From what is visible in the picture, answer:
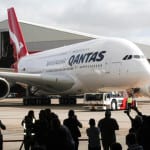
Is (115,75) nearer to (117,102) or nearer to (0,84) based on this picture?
(117,102)

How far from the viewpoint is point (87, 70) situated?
31172mm

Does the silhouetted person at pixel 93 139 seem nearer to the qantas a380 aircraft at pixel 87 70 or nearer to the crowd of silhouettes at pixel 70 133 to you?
the crowd of silhouettes at pixel 70 133

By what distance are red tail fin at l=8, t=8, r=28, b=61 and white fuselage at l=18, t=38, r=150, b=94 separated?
7975mm

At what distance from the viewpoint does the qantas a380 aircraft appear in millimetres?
29062

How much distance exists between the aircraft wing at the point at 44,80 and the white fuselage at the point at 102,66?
0.25 metres

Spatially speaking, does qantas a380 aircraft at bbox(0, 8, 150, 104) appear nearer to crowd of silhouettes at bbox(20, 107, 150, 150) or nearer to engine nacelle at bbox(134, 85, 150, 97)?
engine nacelle at bbox(134, 85, 150, 97)

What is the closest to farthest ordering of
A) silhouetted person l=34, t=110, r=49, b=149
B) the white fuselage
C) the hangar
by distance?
1. silhouetted person l=34, t=110, r=49, b=149
2. the white fuselage
3. the hangar

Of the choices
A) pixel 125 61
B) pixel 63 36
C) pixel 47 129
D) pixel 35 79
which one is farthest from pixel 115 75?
pixel 63 36

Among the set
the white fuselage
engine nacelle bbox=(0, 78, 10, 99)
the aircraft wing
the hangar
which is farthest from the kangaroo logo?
the hangar

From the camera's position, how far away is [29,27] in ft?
216

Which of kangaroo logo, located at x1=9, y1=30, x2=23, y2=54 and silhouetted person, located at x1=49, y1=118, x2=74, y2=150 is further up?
kangaroo logo, located at x1=9, y1=30, x2=23, y2=54

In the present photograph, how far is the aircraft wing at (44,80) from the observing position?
32312 millimetres

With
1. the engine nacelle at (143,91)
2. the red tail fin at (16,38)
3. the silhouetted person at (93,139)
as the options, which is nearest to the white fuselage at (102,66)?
the engine nacelle at (143,91)

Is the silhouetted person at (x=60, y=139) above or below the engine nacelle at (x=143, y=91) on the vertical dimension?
below
